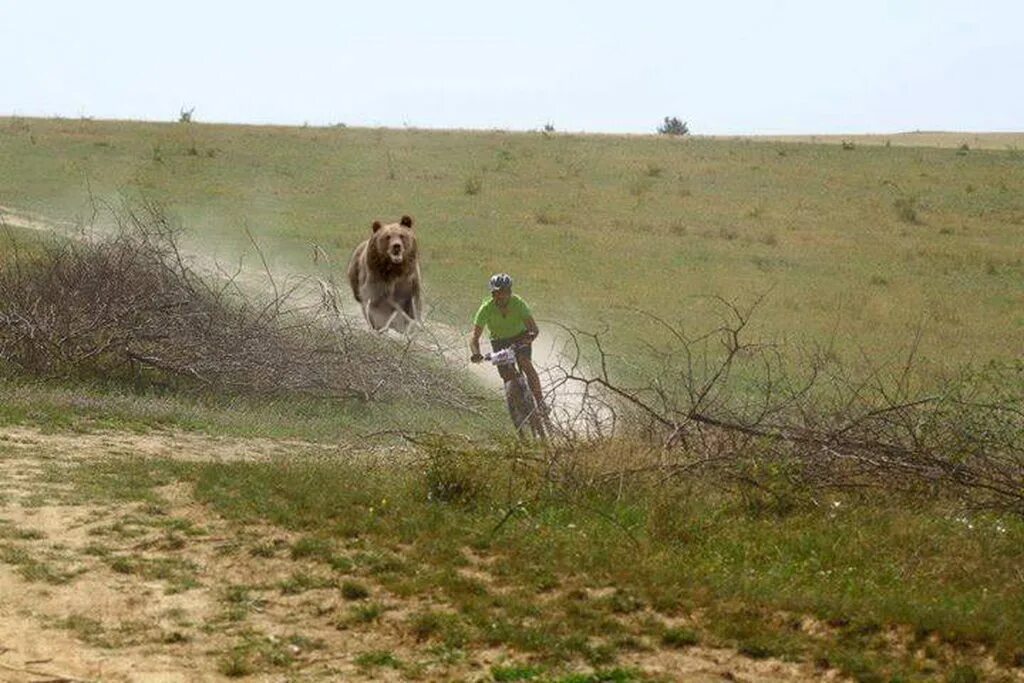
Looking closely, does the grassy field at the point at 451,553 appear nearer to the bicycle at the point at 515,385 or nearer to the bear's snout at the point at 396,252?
the bicycle at the point at 515,385

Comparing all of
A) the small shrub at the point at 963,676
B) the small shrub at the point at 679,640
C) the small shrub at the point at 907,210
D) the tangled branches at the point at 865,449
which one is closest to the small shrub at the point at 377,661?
the small shrub at the point at 679,640

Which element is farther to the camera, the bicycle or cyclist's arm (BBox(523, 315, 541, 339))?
cyclist's arm (BBox(523, 315, 541, 339))

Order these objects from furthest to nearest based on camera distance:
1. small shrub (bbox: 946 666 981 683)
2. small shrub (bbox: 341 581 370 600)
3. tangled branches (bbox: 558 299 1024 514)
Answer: tangled branches (bbox: 558 299 1024 514) → small shrub (bbox: 341 581 370 600) → small shrub (bbox: 946 666 981 683)

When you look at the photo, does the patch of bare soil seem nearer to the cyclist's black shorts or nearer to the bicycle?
the bicycle

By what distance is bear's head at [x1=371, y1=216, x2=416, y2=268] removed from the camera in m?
18.9

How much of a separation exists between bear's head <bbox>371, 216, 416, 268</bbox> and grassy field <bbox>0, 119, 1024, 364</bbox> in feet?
8.06

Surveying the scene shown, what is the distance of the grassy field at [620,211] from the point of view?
78.7 feet

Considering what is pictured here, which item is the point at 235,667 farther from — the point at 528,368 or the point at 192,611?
the point at 528,368

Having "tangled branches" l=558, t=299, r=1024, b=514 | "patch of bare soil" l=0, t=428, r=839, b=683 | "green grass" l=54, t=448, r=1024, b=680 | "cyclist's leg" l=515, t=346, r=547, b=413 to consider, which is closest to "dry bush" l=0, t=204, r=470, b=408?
"cyclist's leg" l=515, t=346, r=547, b=413

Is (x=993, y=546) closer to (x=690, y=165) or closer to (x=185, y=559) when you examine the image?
(x=185, y=559)

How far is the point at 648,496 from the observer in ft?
31.4

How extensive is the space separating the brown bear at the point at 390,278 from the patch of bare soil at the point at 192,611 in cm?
924

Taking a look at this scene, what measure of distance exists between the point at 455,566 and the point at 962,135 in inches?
Answer: 2908

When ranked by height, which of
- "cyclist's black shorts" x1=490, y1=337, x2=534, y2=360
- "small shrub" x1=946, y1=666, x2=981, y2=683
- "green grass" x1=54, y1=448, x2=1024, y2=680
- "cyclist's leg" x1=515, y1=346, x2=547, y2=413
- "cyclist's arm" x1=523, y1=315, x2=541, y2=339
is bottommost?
"small shrub" x1=946, y1=666, x2=981, y2=683
